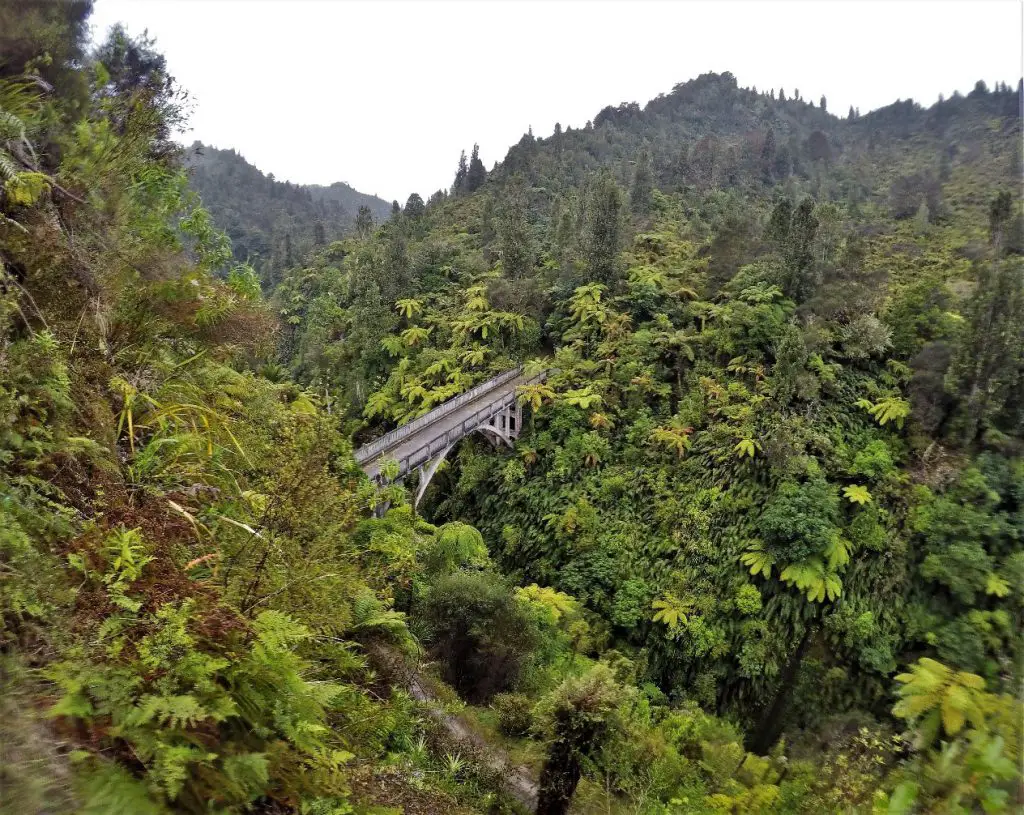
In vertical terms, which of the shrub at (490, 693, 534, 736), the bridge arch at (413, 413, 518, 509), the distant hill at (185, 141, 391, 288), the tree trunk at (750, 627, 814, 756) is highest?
the distant hill at (185, 141, 391, 288)

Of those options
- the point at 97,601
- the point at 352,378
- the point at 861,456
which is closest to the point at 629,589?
the point at 861,456

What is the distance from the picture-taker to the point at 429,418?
1962 cm

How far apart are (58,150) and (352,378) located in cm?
1978

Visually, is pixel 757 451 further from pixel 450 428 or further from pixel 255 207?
pixel 255 207

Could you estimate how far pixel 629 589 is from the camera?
47.9 feet

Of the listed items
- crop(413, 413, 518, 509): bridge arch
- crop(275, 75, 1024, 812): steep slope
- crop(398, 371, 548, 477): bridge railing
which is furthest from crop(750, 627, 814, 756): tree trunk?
crop(398, 371, 548, 477): bridge railing

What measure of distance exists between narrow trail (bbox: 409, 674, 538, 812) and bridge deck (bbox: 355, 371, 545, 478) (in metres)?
8.02

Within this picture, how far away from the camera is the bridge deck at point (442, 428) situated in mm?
16469

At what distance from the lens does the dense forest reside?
238 centimetres

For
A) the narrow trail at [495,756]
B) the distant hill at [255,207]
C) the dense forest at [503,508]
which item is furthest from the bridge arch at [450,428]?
the distant hill at [255,207]

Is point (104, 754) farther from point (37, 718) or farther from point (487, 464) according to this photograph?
point (487, 464)

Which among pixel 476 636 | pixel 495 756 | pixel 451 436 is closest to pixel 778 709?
pixel 476 636

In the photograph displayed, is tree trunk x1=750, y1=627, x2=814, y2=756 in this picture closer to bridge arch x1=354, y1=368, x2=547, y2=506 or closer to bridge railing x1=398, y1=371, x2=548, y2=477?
bridge arch x1=354, y1=368, x2=547, y2=506

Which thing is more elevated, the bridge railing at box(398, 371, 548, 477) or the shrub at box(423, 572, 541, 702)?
the bridge railing at box(398, 371, 548, 477)
